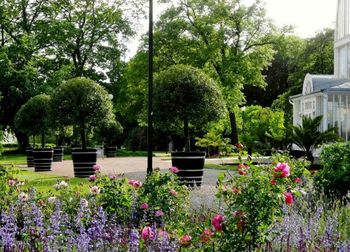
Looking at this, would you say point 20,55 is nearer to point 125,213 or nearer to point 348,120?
point 348,120

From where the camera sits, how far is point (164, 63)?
38938 millimetres

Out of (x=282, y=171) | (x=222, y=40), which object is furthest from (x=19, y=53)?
(x=282, y=171)

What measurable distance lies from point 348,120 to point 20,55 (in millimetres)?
24225

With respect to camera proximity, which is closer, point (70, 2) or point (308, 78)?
point (308, 78)

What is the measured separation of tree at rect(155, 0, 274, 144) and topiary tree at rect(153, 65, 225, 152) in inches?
822

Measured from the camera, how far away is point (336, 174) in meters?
10.5

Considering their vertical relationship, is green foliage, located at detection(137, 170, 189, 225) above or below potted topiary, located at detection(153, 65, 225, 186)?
below

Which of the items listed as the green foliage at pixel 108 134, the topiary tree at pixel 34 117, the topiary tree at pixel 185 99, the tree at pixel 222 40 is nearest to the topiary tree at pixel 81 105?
the topiary tree at pixel 185 99

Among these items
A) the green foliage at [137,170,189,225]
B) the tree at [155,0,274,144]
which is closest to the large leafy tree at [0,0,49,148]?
the tree at [155,0,274,144]

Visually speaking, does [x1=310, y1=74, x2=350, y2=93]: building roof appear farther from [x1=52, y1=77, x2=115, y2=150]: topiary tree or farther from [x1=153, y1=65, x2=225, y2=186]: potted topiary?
[x1=153, y1=65, x2=225, y2=186]: potted topiary

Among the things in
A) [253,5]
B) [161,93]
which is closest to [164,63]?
[253,5]

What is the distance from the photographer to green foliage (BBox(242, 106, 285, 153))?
27.9 metres

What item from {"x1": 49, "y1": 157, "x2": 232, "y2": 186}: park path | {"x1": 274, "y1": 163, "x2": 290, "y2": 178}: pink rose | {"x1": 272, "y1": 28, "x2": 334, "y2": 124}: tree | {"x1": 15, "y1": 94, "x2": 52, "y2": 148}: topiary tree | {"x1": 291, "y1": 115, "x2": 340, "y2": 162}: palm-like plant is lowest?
{"x1": 49, "y1": 157, "x2": 232, "y2": 186}: park path

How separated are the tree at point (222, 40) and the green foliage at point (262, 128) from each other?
3.50 m
